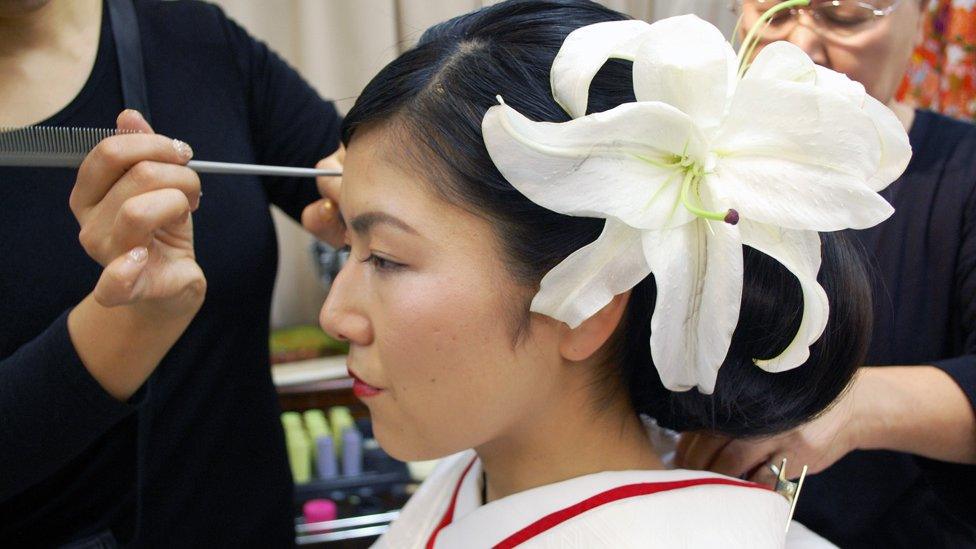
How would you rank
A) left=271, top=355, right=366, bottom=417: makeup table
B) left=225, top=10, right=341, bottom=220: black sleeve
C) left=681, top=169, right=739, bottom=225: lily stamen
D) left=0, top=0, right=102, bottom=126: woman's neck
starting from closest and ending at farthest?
left=681, top=169, right=739, bottom=225: lily stamen → left=0, top=0, right=102, bottom=126: woman's neck → left=225, top=10, right=341, bottom=220: black sleeve → left=271, top=355, right=366, bottom=417: makeup table

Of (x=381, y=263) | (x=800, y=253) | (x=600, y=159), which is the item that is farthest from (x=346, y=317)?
(x=800, y=253)

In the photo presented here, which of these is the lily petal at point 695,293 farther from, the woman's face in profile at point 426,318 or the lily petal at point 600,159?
the woman's face in profile at point 426,318

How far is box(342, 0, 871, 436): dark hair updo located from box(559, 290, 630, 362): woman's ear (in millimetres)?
36

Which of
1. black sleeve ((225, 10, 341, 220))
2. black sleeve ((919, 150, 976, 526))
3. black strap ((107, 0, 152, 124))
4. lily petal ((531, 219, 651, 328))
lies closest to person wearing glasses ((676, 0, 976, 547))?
black sleeve ((919, 150, 976, 526))

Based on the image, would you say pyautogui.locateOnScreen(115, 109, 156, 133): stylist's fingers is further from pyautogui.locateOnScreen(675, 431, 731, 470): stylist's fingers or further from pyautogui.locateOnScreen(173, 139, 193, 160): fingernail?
pyautogui.locateOnScreen(675, 431, 731, 470): stylist's fingers

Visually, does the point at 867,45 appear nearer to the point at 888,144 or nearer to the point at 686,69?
the point at 888,144

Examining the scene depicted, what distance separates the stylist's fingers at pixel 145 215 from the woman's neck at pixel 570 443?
0.42 metres

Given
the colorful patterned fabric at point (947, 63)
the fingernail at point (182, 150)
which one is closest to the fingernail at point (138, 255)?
the fingernail at point (182, 150)

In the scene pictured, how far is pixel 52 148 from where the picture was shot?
81cm

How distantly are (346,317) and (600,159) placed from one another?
12.4 inches

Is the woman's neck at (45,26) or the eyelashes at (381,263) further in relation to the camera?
the woman's neck at (45,26)

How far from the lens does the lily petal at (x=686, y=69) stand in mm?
671

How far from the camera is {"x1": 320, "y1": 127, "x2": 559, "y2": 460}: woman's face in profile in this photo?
78 centimetres

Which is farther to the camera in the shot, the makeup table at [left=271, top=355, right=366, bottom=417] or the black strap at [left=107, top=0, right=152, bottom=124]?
the makeup table at [left=271, top=355, right=366, bottom=417]
